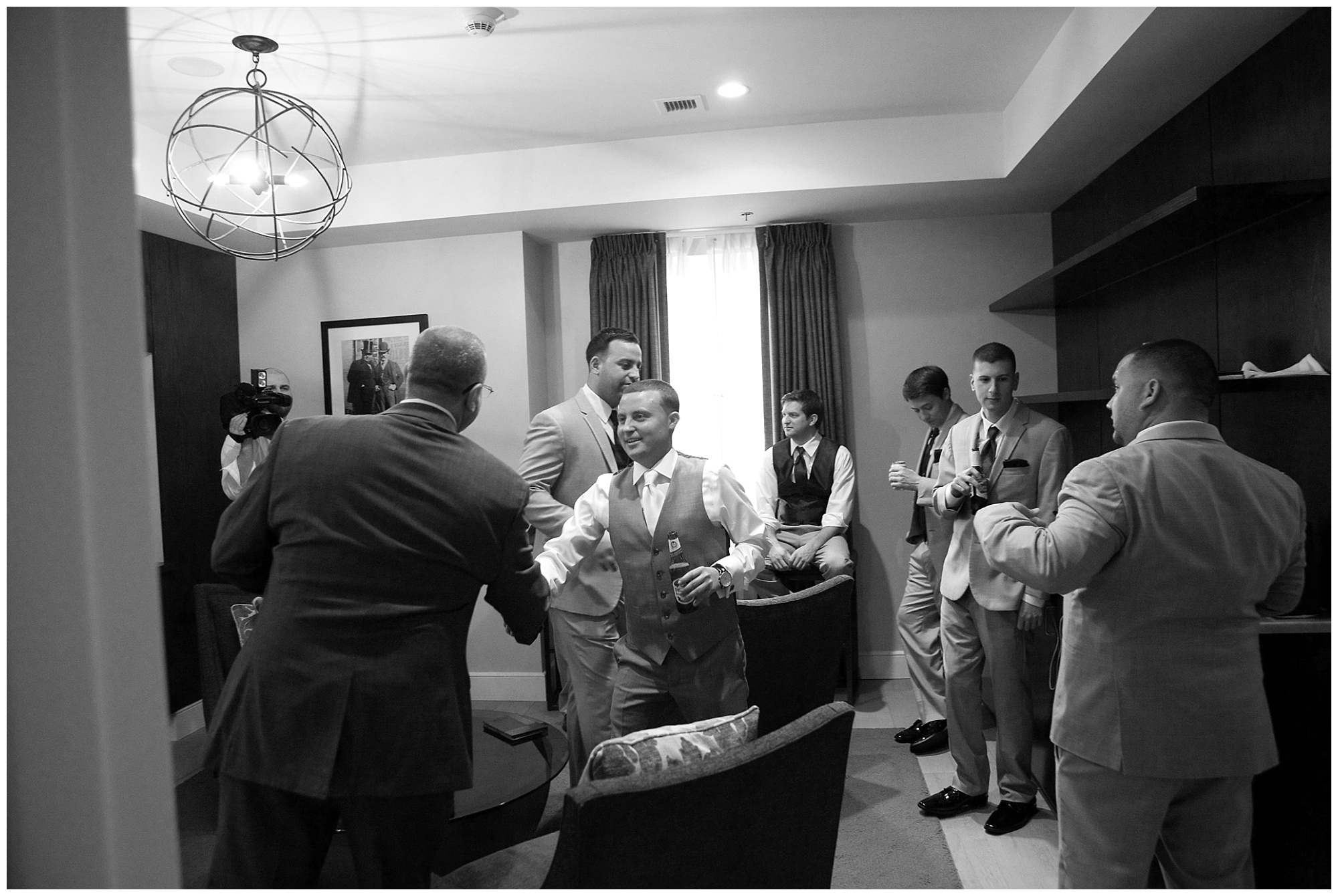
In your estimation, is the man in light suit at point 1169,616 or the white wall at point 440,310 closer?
the man in light suit at point 1169,616

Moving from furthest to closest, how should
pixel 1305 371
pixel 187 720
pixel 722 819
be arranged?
pixel 187 720 < pixel 1305 371 < pixel 722 819

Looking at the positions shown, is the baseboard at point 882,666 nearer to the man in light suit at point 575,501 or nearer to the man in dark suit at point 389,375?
the man in light suit at point 575,501

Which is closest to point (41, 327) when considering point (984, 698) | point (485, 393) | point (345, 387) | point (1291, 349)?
point (1291, 349)

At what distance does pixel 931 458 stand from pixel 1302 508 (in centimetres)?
208

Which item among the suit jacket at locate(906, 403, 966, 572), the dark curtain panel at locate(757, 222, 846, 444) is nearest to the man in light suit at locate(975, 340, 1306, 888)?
the suit jacket at locate(906, 403, 966, 572)

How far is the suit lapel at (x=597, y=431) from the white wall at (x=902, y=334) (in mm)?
2246

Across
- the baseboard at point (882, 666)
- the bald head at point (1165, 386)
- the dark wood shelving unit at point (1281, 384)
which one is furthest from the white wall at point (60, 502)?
the baseboard at point (882, 666)

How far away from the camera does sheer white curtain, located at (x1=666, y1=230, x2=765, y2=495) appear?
16.4 feet

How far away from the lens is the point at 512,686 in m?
4.86

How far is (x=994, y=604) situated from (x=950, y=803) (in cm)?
74

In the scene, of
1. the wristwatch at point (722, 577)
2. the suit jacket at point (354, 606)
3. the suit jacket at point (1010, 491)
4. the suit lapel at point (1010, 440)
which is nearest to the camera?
the suit jacket at point (354, 606)

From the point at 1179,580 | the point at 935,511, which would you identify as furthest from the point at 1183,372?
the point at 935,511

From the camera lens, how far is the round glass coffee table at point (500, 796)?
87.3 inches

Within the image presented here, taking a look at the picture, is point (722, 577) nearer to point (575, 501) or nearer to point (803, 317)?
point (575, 501)
